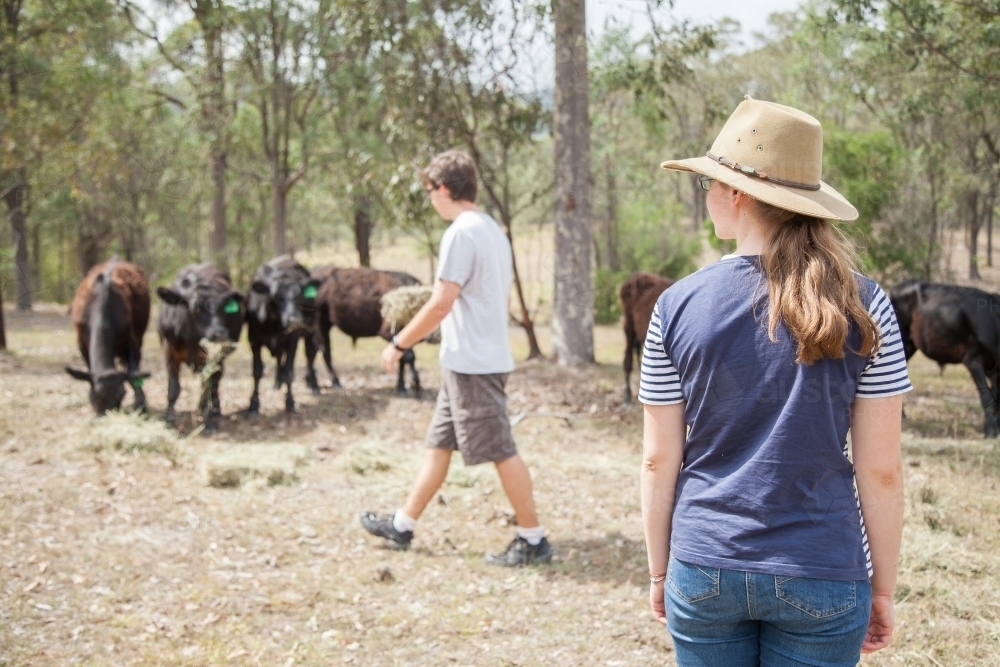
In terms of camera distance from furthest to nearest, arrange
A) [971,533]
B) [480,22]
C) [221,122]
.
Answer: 1. [221,122]
2. [480,22]
3. [971,533]

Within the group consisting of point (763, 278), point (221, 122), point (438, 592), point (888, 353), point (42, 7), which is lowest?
point (438, 592)

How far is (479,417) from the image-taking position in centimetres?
513

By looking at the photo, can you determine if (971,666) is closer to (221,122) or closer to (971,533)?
(971,533)

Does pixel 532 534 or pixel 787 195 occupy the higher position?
pixel 787 195

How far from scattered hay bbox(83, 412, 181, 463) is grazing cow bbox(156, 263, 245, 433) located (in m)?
0.78

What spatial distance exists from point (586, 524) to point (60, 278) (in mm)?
35370

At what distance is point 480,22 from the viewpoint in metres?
12.9

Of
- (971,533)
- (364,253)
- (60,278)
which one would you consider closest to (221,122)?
(364,253)

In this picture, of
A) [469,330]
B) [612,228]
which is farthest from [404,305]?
[612,228]

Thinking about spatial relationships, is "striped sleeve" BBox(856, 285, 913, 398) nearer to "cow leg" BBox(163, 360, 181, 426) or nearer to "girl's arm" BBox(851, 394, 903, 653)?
"girl's arm" BBox(851, 394, 903, 653)

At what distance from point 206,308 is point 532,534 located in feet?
16.6

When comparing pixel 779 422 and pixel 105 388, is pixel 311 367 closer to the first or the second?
pixel 105 388

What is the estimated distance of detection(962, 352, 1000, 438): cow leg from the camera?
8750mm

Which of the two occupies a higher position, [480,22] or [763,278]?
[480,22]
